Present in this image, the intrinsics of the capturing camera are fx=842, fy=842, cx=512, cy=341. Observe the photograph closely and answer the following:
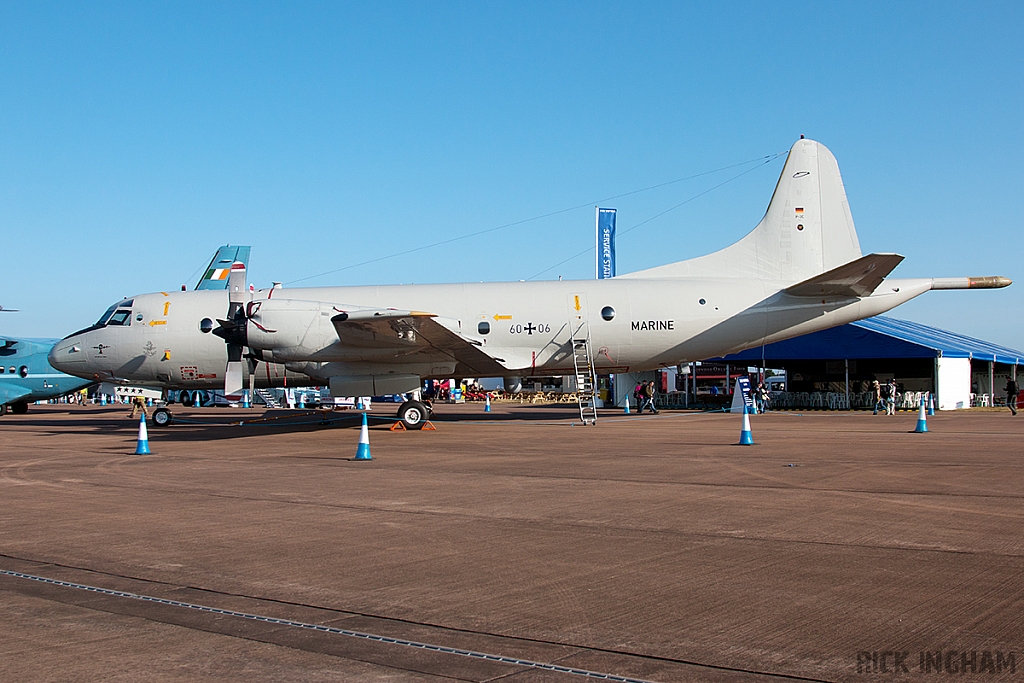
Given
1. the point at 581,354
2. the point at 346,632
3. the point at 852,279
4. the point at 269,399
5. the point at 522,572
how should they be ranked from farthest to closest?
1. the point at 269,399
2. the point at 581,354
3. the point at 852,279
4. the point at 522,572
5. the point at 346,632

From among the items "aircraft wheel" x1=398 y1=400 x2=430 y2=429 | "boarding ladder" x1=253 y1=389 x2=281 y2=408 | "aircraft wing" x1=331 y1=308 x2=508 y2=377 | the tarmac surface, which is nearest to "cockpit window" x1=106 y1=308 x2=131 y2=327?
"aircraft wing" x1=331 y1=308 x2=508 y2=377

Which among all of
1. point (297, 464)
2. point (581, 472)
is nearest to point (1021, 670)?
point (581, 472)

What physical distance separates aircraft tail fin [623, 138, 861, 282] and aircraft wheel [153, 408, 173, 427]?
61.5 feet

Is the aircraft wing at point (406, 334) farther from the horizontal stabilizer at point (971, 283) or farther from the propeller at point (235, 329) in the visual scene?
the horizontal stabilizer at point (971, 283)

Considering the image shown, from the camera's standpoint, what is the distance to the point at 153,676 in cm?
432

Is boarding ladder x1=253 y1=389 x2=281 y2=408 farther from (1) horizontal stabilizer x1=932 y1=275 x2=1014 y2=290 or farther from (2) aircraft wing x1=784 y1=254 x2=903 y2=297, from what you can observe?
(1) horizontal stabilizer x1=932 y1=275 x2=1014 y2=290

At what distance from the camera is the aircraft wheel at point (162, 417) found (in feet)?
90.4

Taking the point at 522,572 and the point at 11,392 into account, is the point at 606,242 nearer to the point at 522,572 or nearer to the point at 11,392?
the point at 11,392

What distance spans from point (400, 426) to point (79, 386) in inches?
870

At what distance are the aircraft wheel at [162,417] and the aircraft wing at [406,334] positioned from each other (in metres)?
8.75

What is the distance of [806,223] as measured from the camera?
80.7ft

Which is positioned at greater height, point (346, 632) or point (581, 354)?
point (581, 354)

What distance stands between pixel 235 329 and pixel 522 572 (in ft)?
59.3

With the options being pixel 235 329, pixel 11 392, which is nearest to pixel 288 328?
pixel 235 329
